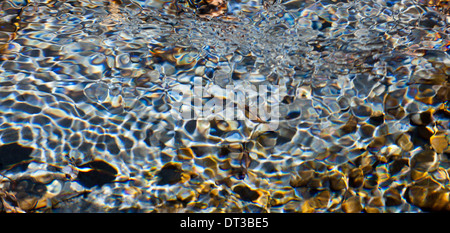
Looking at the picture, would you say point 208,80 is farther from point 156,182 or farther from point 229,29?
point 156,182

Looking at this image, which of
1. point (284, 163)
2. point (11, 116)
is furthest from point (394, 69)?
point (11, 116)

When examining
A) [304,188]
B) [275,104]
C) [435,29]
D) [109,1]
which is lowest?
[304,188]

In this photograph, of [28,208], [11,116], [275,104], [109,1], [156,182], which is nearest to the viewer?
[28,208]

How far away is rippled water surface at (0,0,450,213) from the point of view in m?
1.79

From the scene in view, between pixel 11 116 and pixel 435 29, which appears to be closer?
pixel 11 116

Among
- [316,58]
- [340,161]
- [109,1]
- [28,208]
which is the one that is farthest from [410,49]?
[28,208]

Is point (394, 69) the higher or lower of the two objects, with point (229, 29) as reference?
lower

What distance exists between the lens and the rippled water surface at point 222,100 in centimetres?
179

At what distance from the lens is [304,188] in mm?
1830

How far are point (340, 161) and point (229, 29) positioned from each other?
3.96 feet

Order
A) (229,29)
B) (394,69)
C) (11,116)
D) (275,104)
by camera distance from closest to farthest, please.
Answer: (11,116), (275,104), (394,69), (229,29)

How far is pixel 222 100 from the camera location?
213 centimetres

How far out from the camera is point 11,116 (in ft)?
6.41

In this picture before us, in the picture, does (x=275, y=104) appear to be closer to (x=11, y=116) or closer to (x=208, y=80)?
(x=208, y=80)
